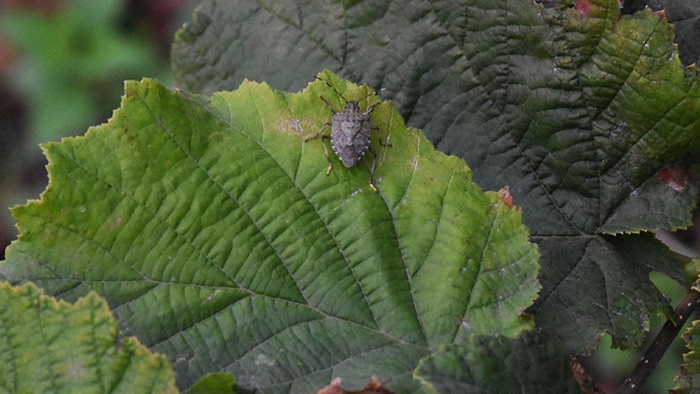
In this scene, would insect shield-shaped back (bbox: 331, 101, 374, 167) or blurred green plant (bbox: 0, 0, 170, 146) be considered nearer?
insect shield-shaped back (bbox: 331, 101, 374, 167)

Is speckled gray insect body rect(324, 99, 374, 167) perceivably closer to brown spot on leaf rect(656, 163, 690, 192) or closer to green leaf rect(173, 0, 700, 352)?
green leaf rect(173, 0, 700, 352)

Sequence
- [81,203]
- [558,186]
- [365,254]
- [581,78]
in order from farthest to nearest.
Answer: [558,186], [581,78], [365,254], [81,203]

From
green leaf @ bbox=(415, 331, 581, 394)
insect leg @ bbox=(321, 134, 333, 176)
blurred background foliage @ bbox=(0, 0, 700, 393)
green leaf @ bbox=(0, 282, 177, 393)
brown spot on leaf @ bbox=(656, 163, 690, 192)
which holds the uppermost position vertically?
blurred background foliage @ bbox=(0, 0, 700, 393)

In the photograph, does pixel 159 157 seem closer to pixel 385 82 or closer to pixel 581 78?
pixel 385 82

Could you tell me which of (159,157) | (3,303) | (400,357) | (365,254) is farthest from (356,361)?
(3,303)

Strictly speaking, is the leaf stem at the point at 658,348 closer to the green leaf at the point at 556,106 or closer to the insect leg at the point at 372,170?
the green leaf at the point at 556,106

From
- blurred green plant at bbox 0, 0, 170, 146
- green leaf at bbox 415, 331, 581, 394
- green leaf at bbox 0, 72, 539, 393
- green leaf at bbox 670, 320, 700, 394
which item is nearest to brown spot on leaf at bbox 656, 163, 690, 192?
green leaf at bbox 670, 320, 700, 394
